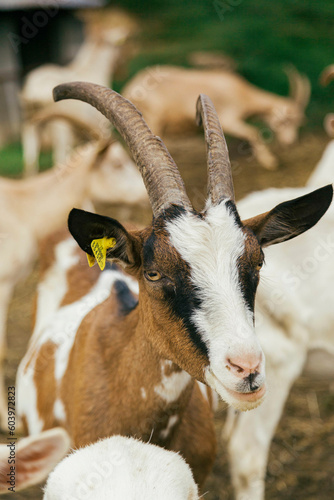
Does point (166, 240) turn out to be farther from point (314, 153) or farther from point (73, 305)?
point (314, 153)

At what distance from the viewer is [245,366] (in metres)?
1.91

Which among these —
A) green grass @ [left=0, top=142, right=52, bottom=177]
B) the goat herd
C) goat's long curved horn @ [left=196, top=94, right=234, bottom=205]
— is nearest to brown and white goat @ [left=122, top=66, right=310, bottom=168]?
green grass @ [left=0, top=142, right=52, bottom=177]

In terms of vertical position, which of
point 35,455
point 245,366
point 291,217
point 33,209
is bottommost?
point 35,455

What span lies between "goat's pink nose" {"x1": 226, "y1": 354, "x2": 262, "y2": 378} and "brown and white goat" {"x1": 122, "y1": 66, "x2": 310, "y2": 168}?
7758 millimetres

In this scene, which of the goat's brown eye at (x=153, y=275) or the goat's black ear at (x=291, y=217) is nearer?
the goat's brown eye at (x=153, y=275)

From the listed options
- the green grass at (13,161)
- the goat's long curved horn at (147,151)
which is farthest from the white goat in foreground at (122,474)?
the green grass at (13,161)

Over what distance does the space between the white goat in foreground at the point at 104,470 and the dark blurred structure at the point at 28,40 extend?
11.6 meters

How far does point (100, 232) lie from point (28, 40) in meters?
13.4

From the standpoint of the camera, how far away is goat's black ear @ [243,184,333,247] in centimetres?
228

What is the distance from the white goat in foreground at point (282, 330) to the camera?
336 centimetres

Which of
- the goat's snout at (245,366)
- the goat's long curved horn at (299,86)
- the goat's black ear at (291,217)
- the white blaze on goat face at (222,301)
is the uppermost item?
the goat's long curved horn at (299,86)

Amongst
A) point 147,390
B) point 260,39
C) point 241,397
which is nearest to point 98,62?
point 260,39

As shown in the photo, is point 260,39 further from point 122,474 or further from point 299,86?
point 122,474

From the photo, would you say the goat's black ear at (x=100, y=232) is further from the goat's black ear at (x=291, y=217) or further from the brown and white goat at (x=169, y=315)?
the goat's black ear at (x=291, y=217)
